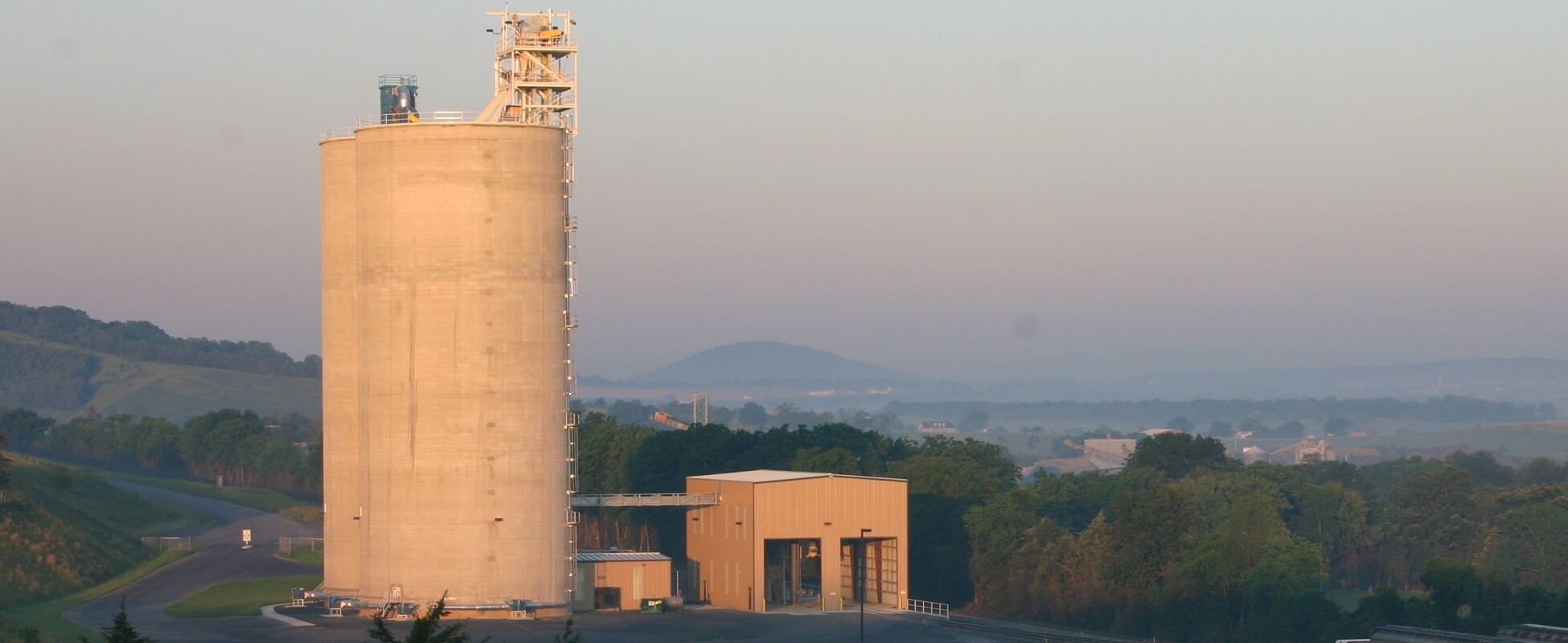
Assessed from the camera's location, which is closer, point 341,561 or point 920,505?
point 341,561

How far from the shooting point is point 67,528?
110 metres

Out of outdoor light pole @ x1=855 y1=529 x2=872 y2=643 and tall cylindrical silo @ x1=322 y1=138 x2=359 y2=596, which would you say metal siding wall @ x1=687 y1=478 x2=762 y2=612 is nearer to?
outdoor light pole @ x1=855 y1=529 x2=872 y2=643

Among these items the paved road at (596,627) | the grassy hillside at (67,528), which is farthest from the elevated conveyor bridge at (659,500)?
the grassy hillside at (67,528)

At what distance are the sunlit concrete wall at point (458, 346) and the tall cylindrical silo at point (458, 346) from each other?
0.17 ft

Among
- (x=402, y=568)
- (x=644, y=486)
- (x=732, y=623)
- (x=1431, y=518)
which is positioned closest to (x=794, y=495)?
(x=732, y=623)

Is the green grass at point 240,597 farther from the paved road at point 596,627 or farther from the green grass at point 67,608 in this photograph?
the green grass at point 67,608

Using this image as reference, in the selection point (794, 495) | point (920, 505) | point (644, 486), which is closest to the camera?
point (794, 495)

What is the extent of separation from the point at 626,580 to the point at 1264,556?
108 feet

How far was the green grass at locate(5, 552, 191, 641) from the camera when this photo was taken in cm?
7862

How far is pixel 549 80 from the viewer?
290ft

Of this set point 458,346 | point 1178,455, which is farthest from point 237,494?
point 458,346

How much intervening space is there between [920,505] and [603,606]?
1207 inches

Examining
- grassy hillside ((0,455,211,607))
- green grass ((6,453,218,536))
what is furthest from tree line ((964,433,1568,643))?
green grass ((6,453,218,536))

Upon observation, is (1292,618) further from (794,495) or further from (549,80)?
(549,80)
